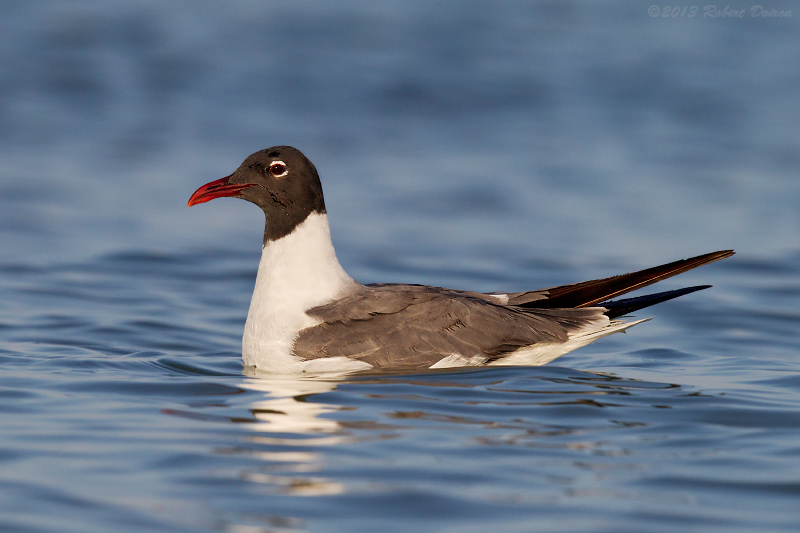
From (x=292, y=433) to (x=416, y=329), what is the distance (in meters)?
1.92

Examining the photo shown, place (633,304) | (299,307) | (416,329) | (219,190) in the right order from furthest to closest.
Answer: (633,304)
(219,190)
(299,307)
(416,329)

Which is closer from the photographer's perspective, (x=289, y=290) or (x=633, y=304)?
(x=289, y=290)

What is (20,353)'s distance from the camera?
8.09 meters

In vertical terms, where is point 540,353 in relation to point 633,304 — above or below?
below

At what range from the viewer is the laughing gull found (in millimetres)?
7414

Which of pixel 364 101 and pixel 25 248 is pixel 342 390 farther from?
pixel 364 101

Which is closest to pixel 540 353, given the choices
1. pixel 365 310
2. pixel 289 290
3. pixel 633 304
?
pixel 633 304

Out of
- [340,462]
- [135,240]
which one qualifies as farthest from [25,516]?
[135,240]

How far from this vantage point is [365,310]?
24.7ft

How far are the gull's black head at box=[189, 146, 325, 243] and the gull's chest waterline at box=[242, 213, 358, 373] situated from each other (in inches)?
3.8

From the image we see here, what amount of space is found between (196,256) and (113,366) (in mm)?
5041

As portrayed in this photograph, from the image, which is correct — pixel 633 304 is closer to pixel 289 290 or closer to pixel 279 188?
pixel 289 290

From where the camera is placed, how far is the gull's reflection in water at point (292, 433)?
5.00 m

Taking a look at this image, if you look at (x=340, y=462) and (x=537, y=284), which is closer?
(x=340, y=462)
